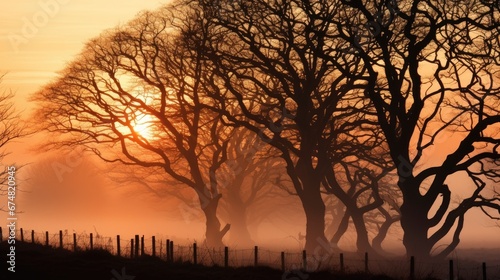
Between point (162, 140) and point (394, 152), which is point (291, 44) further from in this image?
point (162, 140)

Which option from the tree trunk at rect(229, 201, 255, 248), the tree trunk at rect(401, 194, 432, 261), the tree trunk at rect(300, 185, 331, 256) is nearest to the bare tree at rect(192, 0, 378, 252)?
the tree trunk at rect(300, 185, 331, 256)

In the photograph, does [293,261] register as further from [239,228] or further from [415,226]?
[239,228]

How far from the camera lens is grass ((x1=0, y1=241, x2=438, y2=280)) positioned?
2762cm

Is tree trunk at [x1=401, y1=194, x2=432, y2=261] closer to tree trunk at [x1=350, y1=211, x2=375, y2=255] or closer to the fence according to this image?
the fence

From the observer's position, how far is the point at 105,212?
422 feet

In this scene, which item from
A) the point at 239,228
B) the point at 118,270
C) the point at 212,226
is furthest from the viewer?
the point at 239,228

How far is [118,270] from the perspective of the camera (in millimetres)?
28359

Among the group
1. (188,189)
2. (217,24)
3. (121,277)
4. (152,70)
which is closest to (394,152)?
(217,24)

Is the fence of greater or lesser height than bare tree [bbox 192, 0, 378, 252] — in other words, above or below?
below

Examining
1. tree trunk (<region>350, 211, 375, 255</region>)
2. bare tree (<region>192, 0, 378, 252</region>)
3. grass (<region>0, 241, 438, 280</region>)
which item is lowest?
grass (<region>0, 241, 438, 280</region>)

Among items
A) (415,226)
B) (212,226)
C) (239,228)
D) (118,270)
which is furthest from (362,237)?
(118,270)

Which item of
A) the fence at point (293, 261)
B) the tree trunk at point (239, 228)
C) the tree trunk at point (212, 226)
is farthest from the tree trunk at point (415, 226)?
the tree trunk at point (239, 228)

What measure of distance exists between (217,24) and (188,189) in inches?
1586

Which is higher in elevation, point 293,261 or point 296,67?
point 296,67
